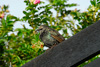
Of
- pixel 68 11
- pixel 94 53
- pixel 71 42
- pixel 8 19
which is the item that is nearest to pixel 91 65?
pixel 94 53

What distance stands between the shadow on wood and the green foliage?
2151 mm

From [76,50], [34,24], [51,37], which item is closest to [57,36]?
[51,37]

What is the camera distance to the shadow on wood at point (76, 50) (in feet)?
6.21

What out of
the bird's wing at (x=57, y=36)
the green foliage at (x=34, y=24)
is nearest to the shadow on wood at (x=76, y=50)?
the bird's wing at (x=57, y=36)

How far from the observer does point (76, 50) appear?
193 centimetres

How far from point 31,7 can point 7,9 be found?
157cm

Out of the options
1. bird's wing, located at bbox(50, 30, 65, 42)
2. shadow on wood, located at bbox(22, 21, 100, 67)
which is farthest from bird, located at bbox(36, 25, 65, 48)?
shadow on wood, located at bbox(22, 21, 100, 67)

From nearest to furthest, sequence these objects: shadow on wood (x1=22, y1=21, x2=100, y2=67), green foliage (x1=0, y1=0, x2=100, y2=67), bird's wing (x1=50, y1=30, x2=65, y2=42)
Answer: shadow on wood (x1=22, y1=21, x2=100, y2=67) → bird's wing (x1=50, y1=30, x2=65, y2=42) → green foliage (x1=0, y1=0, x2=100, y2=67)

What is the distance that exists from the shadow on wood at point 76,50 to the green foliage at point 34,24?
7.06 ft

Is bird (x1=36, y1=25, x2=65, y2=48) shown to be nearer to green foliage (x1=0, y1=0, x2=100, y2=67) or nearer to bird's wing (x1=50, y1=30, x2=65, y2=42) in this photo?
bird's wing (x1=50, y1=30, x2=65, y2=42)

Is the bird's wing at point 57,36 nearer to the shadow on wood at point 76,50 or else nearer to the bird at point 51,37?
the bird at point 51,37

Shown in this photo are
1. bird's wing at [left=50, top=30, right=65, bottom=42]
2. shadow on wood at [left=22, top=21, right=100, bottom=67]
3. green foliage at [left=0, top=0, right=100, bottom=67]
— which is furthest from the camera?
green foliage at [left=0, top=0, right=100, bottom=67]

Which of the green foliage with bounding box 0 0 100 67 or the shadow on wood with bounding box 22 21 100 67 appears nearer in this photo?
the shadow on wood with bounding box 22 21 100 67

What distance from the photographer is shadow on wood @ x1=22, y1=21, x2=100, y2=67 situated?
Answer: 74.5 inches
